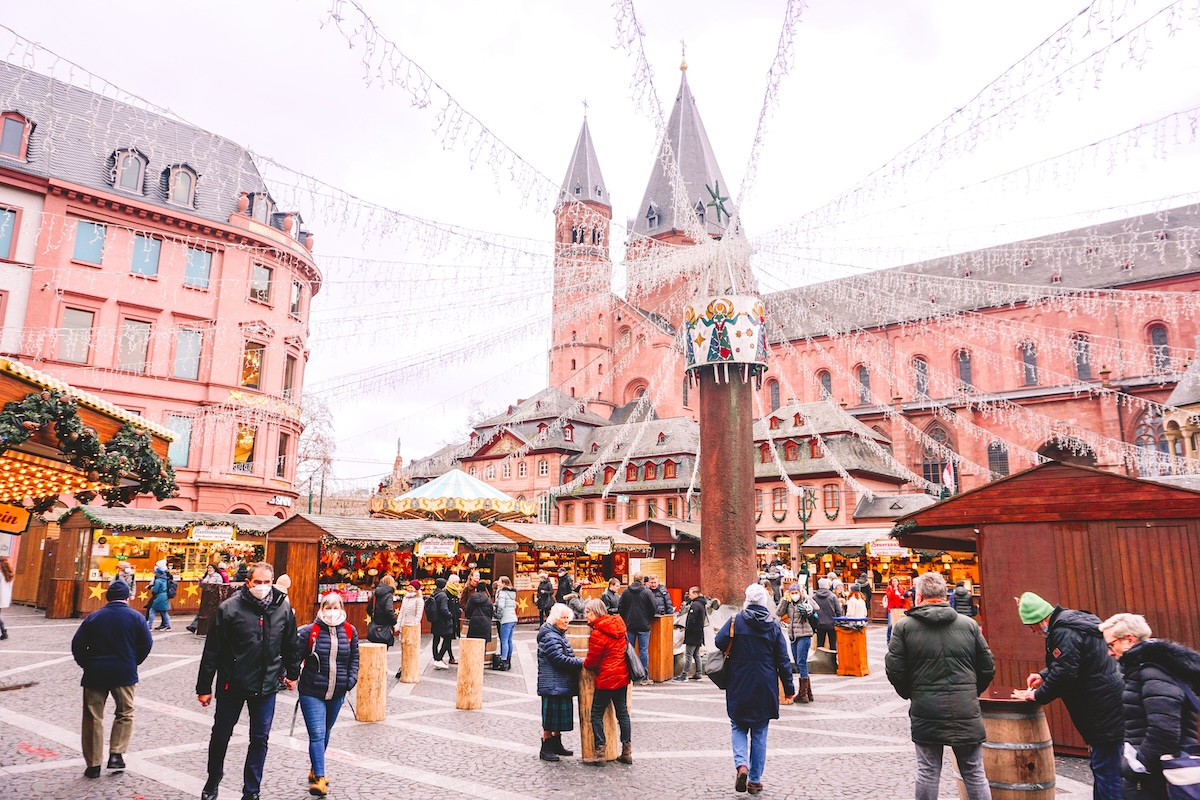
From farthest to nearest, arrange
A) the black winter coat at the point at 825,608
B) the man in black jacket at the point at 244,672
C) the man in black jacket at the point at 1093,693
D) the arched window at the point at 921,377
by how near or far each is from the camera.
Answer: the arched window at the point at 921,377, the black winter coat at the point at 825,608, the man in black jacket at the point at 244,672, the man in black jacket at the point at 1093,693

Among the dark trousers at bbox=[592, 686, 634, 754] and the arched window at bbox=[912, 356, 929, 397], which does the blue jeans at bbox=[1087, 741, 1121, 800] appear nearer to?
the dark trousers at bbox=[592, 686, 634, 754]

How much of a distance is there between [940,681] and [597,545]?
2132 cm

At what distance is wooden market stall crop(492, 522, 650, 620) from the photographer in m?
24.0

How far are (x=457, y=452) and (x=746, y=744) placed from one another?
153 ft

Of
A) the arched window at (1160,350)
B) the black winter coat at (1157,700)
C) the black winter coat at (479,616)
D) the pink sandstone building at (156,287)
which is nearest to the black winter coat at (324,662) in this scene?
the black winter coat at (1157,700)

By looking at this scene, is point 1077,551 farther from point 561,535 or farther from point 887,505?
point 887,505

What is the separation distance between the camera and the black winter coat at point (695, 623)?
43.1ft

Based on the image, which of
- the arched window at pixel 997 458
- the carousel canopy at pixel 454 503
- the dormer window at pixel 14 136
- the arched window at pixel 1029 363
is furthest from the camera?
the arched window at pixel 1029 363

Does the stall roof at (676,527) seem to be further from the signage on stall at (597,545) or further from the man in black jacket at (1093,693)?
the man in black jacket at (1093,693)

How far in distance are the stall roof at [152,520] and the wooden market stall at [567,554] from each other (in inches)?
285

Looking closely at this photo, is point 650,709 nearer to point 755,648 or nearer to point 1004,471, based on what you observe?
point 755,648

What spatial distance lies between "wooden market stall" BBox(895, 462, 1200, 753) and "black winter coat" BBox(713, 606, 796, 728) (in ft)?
9.52

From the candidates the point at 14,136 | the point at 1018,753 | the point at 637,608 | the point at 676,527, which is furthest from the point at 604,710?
the point at 14,136

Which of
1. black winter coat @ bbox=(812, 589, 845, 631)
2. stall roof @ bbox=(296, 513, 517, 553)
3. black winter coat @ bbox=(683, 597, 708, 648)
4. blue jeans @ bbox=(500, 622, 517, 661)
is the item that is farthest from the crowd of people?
stall roof @ bbox=(296, 513, 517, 553)
